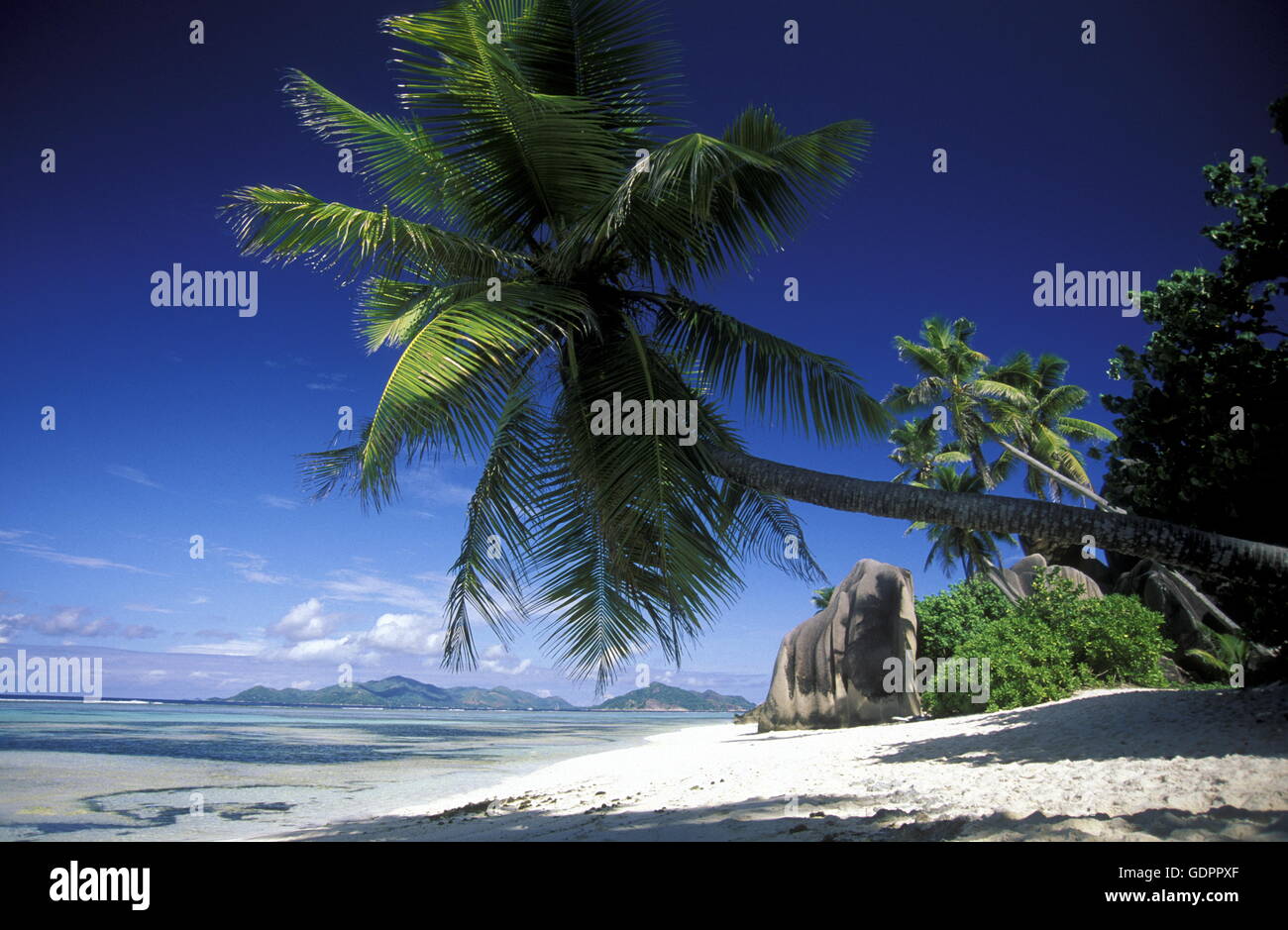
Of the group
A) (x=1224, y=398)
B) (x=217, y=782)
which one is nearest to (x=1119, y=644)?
(x=1224, y=398)

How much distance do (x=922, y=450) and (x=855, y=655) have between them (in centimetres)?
1295

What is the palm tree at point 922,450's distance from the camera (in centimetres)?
2814

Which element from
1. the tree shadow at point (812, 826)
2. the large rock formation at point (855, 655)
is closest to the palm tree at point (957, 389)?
the large rock formation at point (855, 655)

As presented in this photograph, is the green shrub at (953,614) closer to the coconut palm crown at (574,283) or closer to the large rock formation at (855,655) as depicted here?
the large rock formation at (855,655)

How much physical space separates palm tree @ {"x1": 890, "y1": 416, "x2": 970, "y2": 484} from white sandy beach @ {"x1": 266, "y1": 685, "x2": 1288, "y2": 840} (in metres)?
17.6

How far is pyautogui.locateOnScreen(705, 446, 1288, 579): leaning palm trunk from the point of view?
16.2 feet

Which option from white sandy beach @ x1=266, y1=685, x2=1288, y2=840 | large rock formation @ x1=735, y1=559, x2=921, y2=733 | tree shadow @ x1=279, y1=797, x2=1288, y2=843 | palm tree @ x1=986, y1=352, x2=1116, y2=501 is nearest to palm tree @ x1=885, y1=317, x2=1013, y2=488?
palm tree @ x1=986, y1=352, x2=1116, y2=501

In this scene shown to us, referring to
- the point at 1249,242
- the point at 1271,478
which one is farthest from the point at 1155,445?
the point at 1249,242

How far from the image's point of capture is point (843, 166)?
268 inches

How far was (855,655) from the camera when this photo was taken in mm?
19250

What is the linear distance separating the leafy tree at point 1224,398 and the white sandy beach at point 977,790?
1.63 meters

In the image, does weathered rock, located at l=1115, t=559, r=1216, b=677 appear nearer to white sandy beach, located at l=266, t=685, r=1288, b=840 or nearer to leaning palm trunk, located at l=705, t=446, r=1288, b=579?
white sandy beach, located at l=266, t=685, r=1288, b=840
